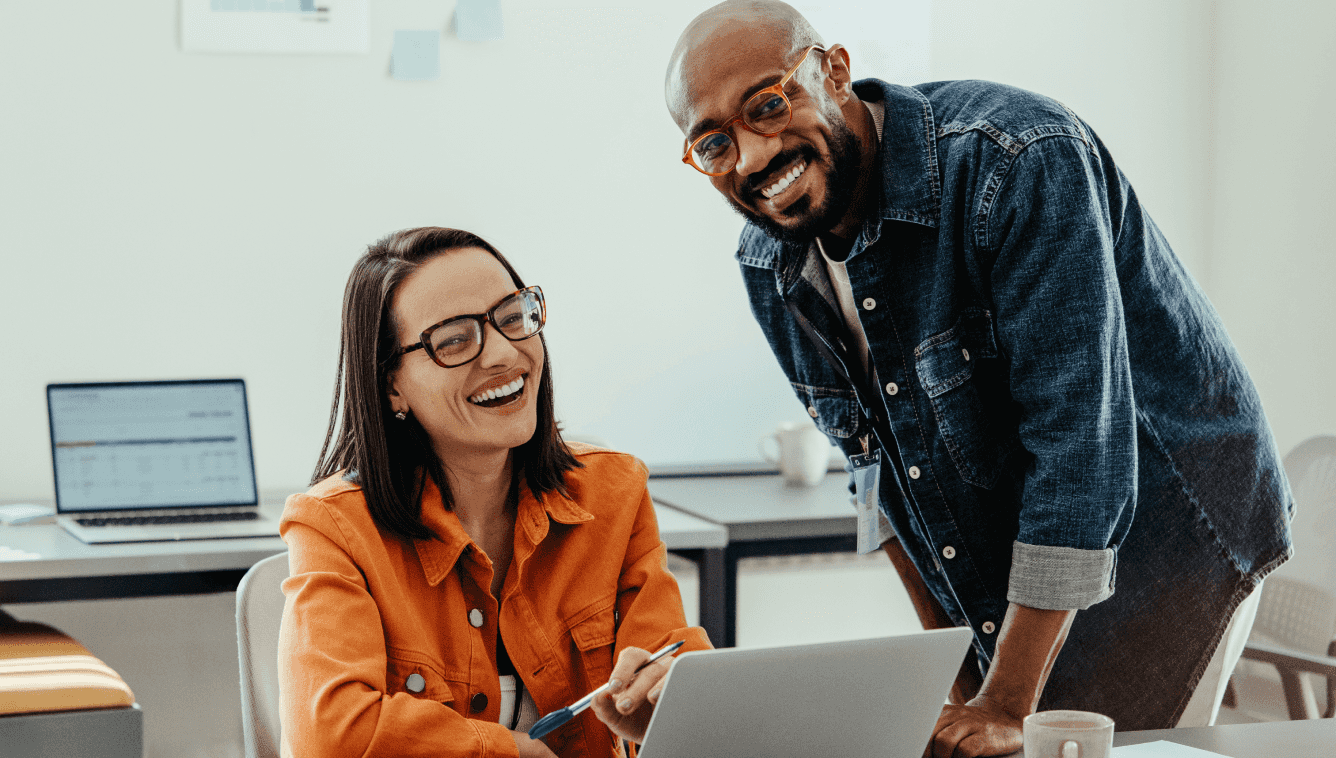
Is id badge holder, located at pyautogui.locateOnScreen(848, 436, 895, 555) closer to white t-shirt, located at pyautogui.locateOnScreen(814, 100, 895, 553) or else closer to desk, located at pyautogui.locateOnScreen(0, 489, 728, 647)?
white t-shirt, located at pyautogui.locateOnScreen(814, 100, 895, 553)

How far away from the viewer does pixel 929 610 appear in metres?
1.49

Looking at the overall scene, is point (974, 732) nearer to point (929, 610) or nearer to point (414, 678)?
point (929, 610)

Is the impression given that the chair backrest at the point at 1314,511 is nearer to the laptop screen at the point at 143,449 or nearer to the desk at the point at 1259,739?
the desk at the point at 1259,739

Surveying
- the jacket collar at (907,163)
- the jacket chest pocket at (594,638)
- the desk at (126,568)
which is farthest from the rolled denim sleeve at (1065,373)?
the desk at (126,568)

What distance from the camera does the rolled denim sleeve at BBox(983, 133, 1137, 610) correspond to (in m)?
1.13

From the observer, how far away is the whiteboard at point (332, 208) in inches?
95.6

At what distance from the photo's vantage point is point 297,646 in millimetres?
1131

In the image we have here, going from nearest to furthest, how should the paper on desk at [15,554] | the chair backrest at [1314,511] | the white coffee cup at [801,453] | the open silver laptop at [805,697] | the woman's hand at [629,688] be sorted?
the open silver laptop at [805,697]
the woman's hand at [629,688]
the paper on desk at [15,554]
the chair backrest at [1314,511]
the white coffee cup at [801,453]

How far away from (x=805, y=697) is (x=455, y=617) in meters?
0.50

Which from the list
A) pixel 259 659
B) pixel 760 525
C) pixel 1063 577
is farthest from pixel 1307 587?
pixel 259 659

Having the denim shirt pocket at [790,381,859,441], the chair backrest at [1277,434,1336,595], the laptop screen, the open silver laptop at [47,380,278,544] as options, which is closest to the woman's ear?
the denim shirt pocket at [790,381,859,441]

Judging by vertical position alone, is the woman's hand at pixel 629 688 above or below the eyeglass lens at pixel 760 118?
below

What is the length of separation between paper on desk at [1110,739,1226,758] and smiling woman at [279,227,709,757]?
0.43 meters

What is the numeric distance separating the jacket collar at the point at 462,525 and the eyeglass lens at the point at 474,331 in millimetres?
151
